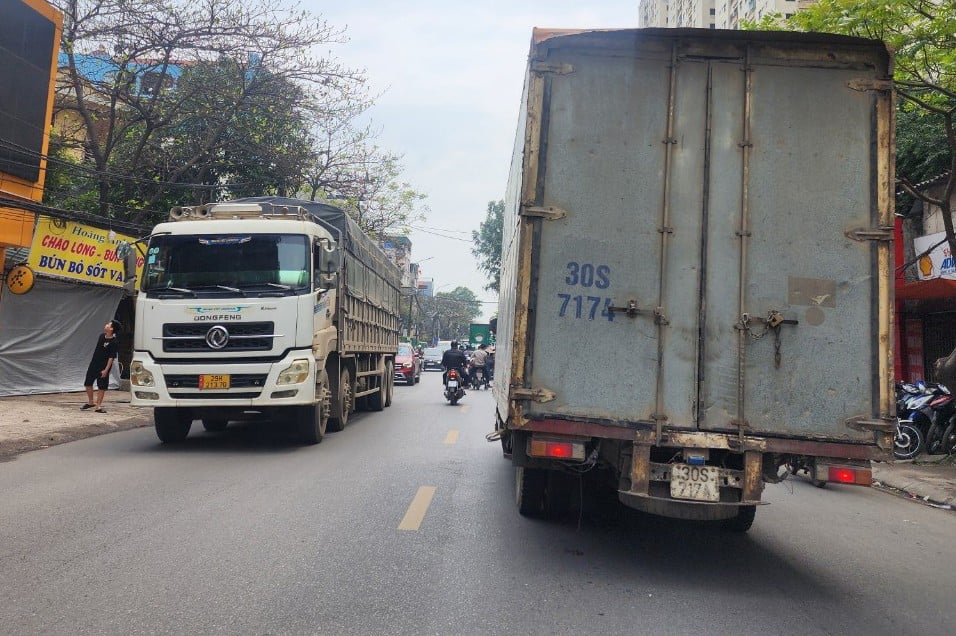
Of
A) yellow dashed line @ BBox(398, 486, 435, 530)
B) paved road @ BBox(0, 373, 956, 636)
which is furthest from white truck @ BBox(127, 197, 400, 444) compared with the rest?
yellow dashed line @ BBox(398, 486, 435, 530)

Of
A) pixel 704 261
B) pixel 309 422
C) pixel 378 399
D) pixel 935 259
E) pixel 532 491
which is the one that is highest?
pixel 935 259

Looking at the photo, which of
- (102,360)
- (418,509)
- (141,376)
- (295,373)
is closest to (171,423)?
(141,376)

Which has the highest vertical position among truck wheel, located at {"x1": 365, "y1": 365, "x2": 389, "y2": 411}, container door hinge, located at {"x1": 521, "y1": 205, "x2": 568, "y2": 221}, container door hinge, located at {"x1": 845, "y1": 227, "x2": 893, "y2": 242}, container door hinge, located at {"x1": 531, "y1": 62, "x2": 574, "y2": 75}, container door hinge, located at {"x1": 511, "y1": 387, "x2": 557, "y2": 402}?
container door hinge, located at {"x1": 531, "y1": 62, "x2": 574, "y2": 75}

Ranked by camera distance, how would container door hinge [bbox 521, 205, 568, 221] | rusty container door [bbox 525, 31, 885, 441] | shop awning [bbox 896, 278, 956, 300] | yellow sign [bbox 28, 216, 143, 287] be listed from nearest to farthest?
rusty container door [bbox 525, 31, 885, 441], container door hinge [bbox 521, 205, 568, 221], shop awning [bbox 896, 278, 956, 300], yellow sign [bbox 28, 216, 143, 287]

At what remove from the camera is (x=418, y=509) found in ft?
20.5

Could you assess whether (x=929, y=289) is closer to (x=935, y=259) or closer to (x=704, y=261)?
(x=935, y=259)

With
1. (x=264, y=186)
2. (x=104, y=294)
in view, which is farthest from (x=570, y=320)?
(x=264, y=186)

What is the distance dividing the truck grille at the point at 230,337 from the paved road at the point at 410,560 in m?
1.44

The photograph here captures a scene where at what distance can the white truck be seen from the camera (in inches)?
349

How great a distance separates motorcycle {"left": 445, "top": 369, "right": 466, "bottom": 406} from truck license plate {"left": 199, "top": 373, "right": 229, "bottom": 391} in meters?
9.82

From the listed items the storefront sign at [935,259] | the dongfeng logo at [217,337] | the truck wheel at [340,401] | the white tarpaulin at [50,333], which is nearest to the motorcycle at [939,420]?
the storefront sign at [935,259]

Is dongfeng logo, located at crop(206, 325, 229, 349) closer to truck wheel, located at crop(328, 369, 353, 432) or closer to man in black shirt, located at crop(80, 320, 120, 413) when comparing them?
truck wheel, located at crop(328, 369, 353, 432)

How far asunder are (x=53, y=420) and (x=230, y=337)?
5.00 meters

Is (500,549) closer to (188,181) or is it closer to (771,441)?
(771,441)
